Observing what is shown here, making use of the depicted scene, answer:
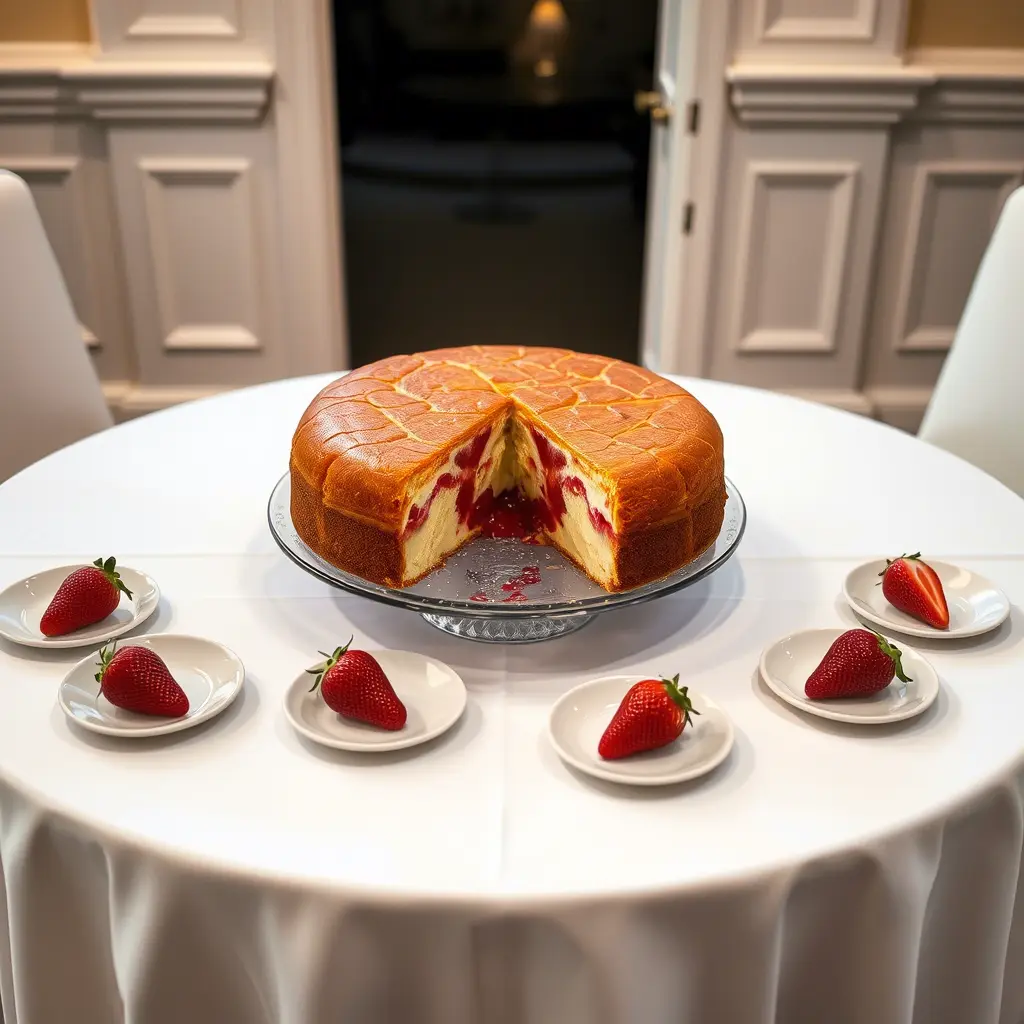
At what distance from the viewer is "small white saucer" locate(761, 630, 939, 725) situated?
107cm

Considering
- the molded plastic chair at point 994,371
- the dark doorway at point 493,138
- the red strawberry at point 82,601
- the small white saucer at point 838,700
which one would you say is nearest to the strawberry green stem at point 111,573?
the red strawberry at point 82,601

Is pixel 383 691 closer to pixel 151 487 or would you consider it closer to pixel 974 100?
pixel 151 487

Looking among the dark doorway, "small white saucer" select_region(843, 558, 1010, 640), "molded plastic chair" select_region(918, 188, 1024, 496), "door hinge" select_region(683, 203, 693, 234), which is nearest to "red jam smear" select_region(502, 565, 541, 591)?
"small white saucer" select_region(843, 558, 1010, 640)

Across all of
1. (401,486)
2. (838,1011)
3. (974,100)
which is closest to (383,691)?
(401,486)

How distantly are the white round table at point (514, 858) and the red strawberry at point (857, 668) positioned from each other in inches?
1.7

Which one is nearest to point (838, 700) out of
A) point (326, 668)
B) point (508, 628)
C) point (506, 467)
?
point (508, 628)

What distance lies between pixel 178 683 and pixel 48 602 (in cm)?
24

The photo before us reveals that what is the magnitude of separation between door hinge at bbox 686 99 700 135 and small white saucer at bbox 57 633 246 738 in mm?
2641

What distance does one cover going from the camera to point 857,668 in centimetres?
107

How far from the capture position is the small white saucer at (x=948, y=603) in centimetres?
122

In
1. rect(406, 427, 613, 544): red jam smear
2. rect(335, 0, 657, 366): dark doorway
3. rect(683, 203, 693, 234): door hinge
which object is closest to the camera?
rect(406, 427, 613, 544): red jam smear

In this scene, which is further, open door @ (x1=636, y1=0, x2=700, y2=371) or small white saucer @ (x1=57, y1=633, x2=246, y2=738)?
open door @ (x1=636, y1=0, x2=700, y2=371)

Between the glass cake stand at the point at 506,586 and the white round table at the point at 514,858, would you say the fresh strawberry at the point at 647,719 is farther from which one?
the glass cake stand at the point at 506,586

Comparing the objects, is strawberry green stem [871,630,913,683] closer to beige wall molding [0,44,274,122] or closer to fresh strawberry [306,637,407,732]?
fresh strawberry [306,637,407,732]
